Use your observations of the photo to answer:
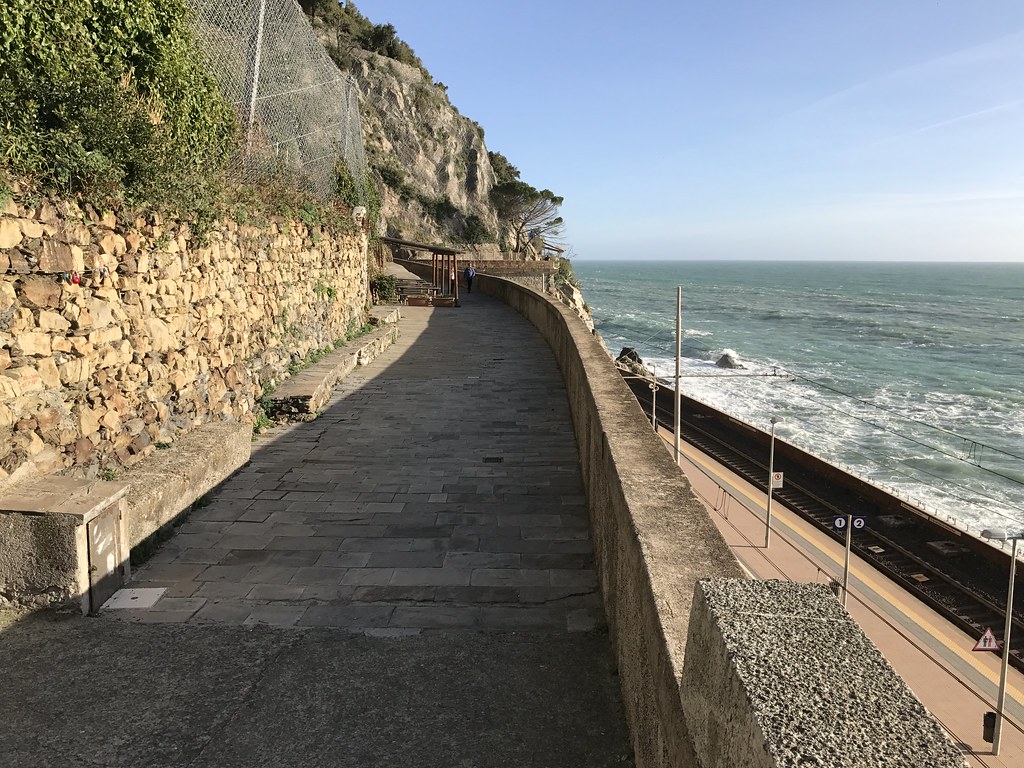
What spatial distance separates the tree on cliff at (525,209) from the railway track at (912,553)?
40844 millimetres

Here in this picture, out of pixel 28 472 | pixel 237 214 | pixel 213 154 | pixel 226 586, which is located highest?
pixel 213 154

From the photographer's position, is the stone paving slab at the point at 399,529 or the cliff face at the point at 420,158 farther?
the cliff face at the point at 420,158

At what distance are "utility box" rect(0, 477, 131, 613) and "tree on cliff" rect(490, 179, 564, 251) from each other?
200 ft

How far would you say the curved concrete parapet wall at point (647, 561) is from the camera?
2.17 m

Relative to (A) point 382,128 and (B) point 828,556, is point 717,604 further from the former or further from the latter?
(A) point 382,128

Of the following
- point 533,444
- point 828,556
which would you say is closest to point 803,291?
point 828,556

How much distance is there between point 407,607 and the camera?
4352mm

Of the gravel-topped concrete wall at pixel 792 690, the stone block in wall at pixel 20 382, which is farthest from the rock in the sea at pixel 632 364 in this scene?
the gravel-topped concrete wall at pixel 792 690

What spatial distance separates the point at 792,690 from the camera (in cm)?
133

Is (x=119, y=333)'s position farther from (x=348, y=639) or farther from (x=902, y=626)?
(x=902, y=626)

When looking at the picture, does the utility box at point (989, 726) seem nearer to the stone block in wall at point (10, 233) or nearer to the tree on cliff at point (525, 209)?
the stone block in wall at point (10, 233)

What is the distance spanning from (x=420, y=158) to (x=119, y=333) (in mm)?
55375

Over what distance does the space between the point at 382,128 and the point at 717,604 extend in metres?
58.1

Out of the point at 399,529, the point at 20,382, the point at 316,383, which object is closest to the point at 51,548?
the point at 20,382
